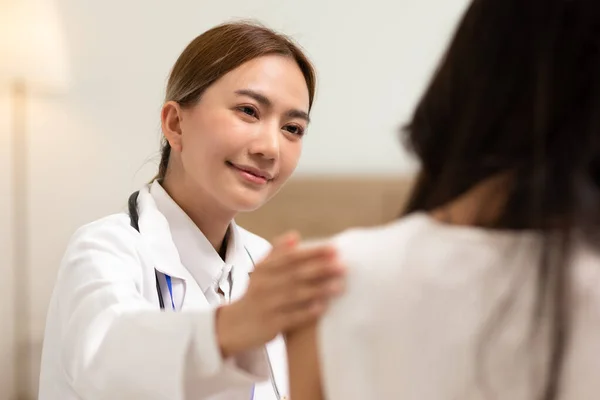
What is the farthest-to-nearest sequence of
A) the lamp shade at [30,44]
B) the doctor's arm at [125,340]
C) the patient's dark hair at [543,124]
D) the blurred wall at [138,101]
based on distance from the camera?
the blurred wall at [138,101]
the lamp shade at [30,44]
the doctor's arm at [125,340]
the patient's dark hair at [543,124]

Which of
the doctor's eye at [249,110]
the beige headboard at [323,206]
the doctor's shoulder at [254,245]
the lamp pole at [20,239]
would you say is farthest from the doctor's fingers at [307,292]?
the lamp pole at [20,239]

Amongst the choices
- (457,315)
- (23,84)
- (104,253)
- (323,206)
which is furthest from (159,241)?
(23,84)

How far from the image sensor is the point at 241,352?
73 cm

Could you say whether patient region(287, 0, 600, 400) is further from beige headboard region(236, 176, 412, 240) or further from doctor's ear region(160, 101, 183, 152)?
beige headboard region(236, 176, 412, 240)

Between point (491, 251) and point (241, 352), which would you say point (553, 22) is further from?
point (241, 352)

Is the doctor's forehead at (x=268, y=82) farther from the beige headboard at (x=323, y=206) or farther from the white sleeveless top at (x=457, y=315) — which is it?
the beige headboard at (x=323, y=206)

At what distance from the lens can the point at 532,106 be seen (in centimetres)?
58

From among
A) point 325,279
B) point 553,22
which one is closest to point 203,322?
point 325,279

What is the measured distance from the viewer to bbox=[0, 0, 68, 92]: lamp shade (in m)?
2.39

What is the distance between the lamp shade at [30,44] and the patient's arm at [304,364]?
2.10 meters

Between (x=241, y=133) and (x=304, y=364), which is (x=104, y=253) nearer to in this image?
(x=241, y=133)

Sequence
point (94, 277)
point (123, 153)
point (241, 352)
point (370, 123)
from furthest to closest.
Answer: point (123, 153) < point (370, 123) < point (94, 277) < point (241, 352)

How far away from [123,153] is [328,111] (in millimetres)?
869

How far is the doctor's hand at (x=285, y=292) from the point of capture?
2.02 feet
